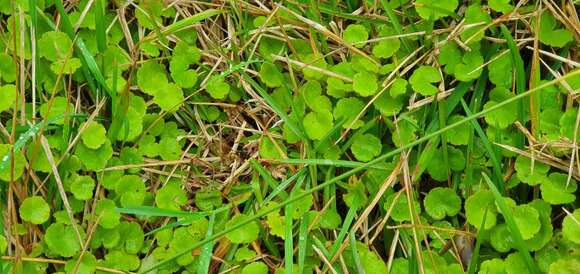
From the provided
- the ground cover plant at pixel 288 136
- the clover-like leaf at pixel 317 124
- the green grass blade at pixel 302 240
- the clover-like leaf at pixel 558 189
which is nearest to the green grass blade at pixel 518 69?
the ground cover plant at pixel 288 136

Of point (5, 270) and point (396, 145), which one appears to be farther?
point (396, 145)

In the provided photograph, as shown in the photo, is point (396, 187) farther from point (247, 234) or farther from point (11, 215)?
point (11, 215)

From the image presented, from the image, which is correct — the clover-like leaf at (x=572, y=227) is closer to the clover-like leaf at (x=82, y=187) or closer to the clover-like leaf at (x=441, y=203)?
the clover-like leaf at (x=441, y=203)


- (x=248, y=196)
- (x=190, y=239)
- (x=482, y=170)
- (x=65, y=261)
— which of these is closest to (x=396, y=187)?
(x=482, y=170)

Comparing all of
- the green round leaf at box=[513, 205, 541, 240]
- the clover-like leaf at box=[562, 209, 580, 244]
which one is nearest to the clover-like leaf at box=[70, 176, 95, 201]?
the green round leaf at box=[513, 205, 541, 240]

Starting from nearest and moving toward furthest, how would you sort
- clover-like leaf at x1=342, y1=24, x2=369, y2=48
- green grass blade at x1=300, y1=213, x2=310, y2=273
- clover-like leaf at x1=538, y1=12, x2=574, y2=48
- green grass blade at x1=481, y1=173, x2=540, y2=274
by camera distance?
green grass blade at x1=481, y1=173, x2=540, y2=274, green grass blade at x1=300, y1=213, x2=310, y2=273, clover-like leaf at x1=538, y1=12, x2=574, y2=48, clover-like leaf at x1=342, y1=24, x2=369, y2=48

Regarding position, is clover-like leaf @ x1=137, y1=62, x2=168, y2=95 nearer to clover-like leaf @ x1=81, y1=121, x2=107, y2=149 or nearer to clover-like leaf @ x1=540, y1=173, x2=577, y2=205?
clover-like leaf @ x1=81, y1=121, x2=107, y2=149

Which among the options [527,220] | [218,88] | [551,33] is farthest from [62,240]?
[551,33]
